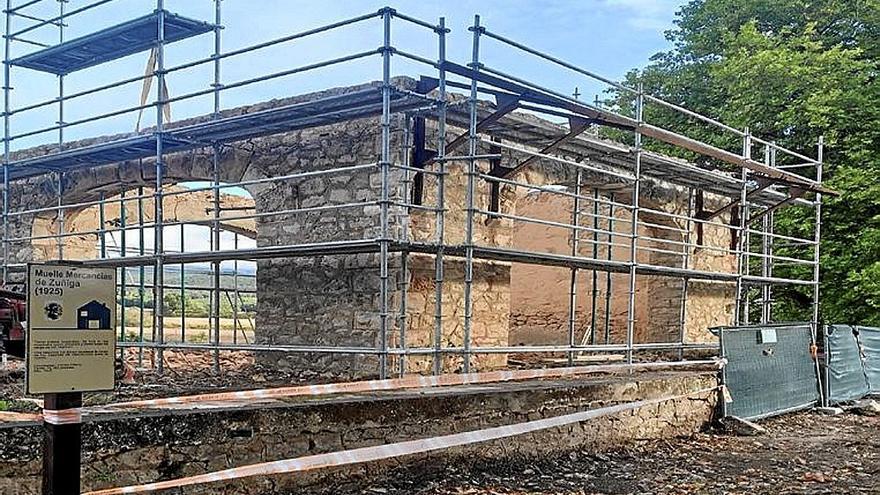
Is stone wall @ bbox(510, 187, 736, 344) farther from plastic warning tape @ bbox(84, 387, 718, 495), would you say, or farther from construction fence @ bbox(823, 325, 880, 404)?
plastic warning tape @ bbox(84, 387, 718, 495)

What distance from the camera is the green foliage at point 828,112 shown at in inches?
584

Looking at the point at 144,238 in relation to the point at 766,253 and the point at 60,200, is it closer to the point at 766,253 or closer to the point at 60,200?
the point at 60,200

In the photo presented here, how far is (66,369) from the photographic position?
3.65 metres

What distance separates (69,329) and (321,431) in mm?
2210

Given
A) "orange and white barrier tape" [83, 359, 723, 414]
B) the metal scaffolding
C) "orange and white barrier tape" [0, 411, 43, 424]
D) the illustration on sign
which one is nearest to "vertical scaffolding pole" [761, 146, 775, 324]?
the metal scaffolding

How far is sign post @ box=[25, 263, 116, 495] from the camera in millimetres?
3609

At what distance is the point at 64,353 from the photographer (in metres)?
3.65

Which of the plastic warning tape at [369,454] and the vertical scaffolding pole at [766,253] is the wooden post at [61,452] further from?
→ the vertical scaffolding pole at [766,253]

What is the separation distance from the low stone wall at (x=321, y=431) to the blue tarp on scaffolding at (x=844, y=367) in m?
3.41

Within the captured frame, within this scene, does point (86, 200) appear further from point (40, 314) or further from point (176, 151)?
point (40, 314)

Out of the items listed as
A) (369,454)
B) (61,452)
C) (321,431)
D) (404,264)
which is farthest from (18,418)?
(404,264)

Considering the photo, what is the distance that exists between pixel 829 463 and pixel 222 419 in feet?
15.7

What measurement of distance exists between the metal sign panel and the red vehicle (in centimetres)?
523

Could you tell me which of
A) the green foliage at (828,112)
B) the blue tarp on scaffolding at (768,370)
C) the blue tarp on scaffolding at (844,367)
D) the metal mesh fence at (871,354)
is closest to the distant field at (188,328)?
the green foliage at (828,112)
